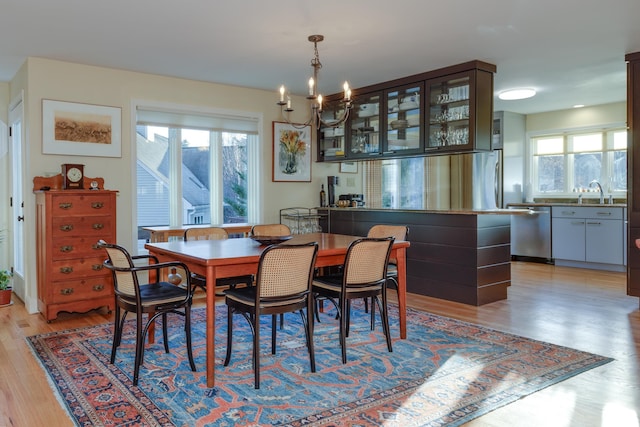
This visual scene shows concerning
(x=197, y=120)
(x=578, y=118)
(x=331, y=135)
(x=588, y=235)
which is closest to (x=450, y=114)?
(x=331, y=135)

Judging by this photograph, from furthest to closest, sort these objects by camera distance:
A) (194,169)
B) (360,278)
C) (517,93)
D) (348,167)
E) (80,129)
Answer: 1. (348,167)
2. (517,93)
3. (194,169)
4. (80,129)
5. (360,278)

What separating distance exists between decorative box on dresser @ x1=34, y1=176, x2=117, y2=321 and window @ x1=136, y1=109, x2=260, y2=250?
79 cm

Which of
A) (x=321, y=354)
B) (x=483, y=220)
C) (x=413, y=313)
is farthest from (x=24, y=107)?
(x=483, y=220)

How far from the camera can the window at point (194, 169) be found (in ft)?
16.9

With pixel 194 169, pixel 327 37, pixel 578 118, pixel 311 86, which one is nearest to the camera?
pixel 311 86

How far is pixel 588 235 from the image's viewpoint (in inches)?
259

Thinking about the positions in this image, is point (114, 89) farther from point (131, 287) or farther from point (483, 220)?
point (483, 220)

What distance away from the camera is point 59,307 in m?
4.11

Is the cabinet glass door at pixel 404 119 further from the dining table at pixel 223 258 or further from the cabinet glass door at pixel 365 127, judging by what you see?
the dining table at pixel 223 258

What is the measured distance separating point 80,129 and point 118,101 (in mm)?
477

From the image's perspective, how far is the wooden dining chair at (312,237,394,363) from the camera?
3.05 m

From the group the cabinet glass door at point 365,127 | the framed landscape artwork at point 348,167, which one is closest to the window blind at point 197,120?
the cabinet glass door at point 365,127

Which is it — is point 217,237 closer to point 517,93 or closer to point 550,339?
point 550,339

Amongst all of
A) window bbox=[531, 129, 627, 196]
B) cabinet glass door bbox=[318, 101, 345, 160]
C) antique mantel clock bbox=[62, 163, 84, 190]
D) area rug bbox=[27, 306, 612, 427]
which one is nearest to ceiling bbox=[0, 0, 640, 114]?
cabinet glass door bbox=[318, 101, 345, 160]
